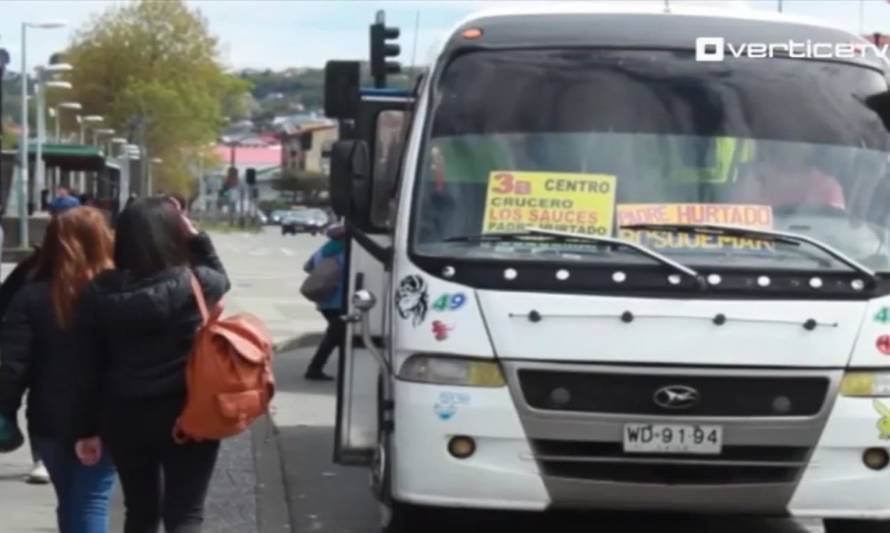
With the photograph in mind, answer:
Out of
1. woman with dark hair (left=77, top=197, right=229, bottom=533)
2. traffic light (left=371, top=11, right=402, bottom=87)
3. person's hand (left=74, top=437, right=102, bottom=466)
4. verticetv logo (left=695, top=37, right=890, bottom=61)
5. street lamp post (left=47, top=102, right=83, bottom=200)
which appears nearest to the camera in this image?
woman with dark hair (left=77, top=197, right=229, bottom=533)

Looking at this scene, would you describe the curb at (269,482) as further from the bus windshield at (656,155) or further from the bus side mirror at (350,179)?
the bus windshield at (656,155)

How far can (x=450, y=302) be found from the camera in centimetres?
852

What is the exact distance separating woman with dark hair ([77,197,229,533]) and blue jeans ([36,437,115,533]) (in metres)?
0.26

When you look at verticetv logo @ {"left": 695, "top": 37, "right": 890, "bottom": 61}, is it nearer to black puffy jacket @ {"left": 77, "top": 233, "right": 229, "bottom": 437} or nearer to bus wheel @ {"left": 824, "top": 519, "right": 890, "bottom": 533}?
bus wheel @ {"left": 824, "top": 519, "right": 890, "bottom": 533}

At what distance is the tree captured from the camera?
10006 centimetres

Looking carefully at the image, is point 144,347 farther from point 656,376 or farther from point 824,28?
point 824,28

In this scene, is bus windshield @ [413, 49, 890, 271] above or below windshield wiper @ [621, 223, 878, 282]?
above

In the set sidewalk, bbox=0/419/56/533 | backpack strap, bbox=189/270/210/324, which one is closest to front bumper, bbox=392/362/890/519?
backpack strap, bbox=189/270/210/324

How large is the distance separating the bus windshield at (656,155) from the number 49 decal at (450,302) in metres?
0.20

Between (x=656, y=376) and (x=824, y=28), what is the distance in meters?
2.05

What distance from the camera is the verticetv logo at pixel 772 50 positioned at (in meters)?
9.13

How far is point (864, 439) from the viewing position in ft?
27.8

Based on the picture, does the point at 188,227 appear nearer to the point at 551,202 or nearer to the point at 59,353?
the point at 59,353

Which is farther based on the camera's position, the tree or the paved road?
the tree
